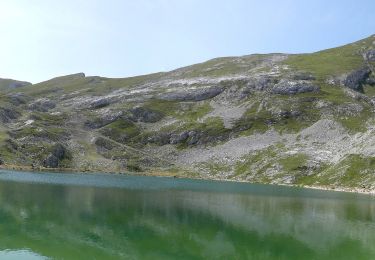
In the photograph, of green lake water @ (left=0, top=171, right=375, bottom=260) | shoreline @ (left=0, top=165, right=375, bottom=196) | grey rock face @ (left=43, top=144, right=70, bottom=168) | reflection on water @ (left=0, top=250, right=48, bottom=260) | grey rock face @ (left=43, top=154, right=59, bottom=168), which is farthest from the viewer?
grey rock face @ (left=43, top=144, right=70, bottom=168)

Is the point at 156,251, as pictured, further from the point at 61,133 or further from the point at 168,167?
the point at 61,133

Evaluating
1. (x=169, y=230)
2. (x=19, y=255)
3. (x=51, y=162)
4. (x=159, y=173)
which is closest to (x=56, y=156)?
(x=51, y=162)

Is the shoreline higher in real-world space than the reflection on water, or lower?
lower

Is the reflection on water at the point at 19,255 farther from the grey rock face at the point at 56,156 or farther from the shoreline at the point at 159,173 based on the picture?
the grey rock face at the point at 56,156

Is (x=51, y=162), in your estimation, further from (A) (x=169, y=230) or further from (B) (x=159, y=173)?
(A) (x=169, y=230)

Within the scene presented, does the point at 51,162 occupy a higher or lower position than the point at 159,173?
higher

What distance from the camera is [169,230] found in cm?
5119

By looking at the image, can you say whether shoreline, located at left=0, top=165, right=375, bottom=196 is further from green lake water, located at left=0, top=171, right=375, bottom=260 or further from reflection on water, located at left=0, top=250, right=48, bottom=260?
reflection on water, located at left=0, top=250, right=48, bottom=260

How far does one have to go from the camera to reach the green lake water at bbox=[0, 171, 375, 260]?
4038 cm

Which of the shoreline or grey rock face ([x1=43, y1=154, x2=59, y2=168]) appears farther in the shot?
grey rock face ([x1=43, y1=154, x2=59, y2=168])

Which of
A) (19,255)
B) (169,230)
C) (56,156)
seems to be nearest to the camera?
(19,255)

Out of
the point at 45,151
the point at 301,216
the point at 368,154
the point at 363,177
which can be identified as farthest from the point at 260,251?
the point at 45,151

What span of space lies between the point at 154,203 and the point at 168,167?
115279 mm

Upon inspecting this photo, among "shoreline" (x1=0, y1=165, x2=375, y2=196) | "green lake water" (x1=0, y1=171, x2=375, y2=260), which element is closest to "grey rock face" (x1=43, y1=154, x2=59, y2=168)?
"shoreline" (x1=0, y1=165, x2=375, y2=196)
